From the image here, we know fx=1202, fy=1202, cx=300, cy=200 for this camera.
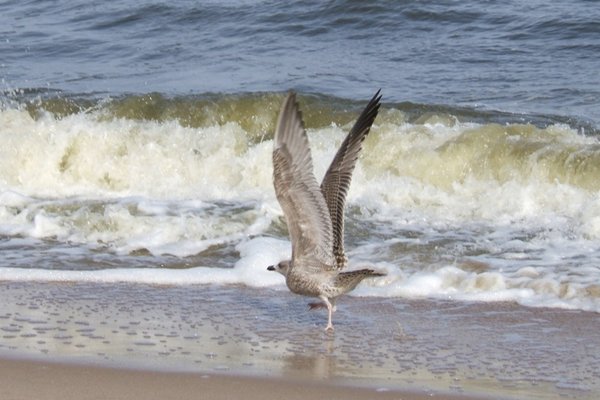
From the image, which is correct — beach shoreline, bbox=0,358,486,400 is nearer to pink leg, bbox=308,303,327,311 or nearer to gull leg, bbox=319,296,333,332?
gull leg, bbox=319,296,333,332

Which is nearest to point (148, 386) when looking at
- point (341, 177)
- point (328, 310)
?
point (328, 310)

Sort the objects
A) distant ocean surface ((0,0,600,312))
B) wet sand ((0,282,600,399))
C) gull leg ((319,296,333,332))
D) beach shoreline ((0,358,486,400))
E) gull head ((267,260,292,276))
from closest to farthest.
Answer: beach shoreline ((0,358,486,400)) → wet sand ((0,282,600,399)) → gull leg ((319,296,333,332)) → gull head ((267,260,292,276)) → distant ocean surface ((0,0,600,312))

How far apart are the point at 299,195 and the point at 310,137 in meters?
4.45

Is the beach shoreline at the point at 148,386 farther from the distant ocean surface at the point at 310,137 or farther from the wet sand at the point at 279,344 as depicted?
the distant ocean surface at the point at 310,137

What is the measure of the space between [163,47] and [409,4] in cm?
305

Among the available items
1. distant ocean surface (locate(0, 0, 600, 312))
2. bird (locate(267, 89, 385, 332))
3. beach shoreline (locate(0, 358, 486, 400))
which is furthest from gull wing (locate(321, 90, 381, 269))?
beach shoreline (locate(0, 358, 486, 400))

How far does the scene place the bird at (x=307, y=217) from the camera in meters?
6.20

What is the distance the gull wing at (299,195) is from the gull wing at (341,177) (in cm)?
7

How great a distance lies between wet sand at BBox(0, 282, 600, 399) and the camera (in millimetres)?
4973

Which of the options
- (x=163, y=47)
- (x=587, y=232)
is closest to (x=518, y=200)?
(x=587, y=232)

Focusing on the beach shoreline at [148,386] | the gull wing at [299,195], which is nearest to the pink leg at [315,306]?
the gull wing at [299,195]

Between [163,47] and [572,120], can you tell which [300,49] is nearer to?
[163,47]

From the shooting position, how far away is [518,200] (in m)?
8.96

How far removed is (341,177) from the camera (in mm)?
6449
